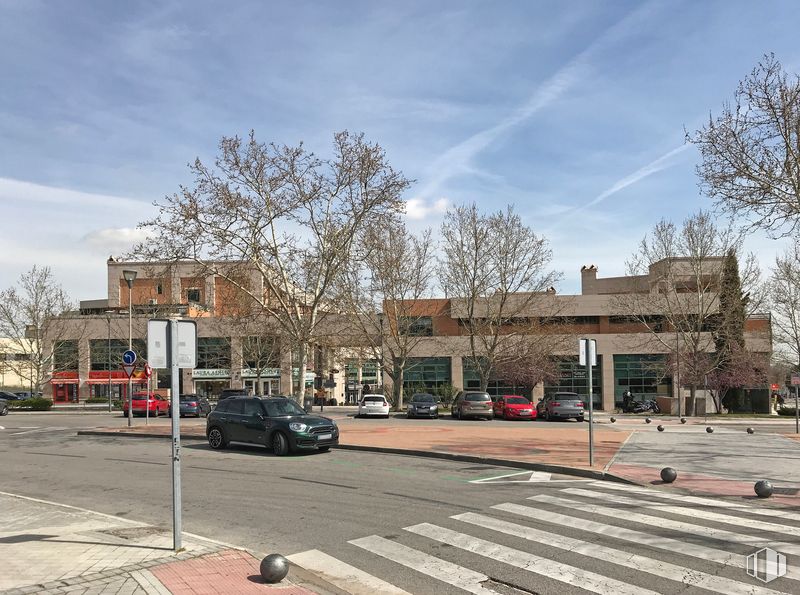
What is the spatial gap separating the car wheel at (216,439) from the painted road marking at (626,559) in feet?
37.9

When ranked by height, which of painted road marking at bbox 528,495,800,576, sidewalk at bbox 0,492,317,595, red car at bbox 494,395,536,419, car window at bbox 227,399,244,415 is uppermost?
car window at bbox 227,399,244,415

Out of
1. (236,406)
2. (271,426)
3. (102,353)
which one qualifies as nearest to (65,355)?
(102,353)

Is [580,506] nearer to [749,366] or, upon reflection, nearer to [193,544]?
[193,544]

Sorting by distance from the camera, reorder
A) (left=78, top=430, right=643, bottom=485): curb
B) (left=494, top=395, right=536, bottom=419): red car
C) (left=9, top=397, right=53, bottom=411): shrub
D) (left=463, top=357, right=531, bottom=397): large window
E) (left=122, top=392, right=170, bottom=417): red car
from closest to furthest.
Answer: (left=78, top=430, right=643, bottom=485): curb
(left=494, top=395, right=536, bottom=419): red car
(left=122, top=392, right=170, bottom=417): red car
(left=9, top=397, right=53, bottom=411): shrub
(left=463, top=357, right=531, bottom=397): large window

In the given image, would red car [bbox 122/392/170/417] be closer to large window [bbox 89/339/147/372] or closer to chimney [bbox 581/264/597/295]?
large window [bbox 89/339/147/372]

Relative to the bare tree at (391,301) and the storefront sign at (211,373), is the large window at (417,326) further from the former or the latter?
the storefront sign at (211,373)

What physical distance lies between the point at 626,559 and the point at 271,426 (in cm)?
1202

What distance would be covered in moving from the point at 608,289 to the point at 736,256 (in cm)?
3772

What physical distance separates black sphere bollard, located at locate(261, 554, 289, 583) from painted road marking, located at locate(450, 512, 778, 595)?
322 centimetres

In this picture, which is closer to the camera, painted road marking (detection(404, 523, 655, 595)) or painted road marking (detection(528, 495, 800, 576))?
painted road marking (detection(404, 523, 655, 595))

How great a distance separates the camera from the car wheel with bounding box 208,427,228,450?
18.9 meters

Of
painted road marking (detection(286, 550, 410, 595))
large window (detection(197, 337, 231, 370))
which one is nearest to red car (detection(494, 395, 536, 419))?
large window (detection(197, 337, 231, 370))

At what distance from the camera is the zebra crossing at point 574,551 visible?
6.21 m

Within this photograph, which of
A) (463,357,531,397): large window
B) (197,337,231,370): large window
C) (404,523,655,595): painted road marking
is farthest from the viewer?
(197,337,231,370): large window
